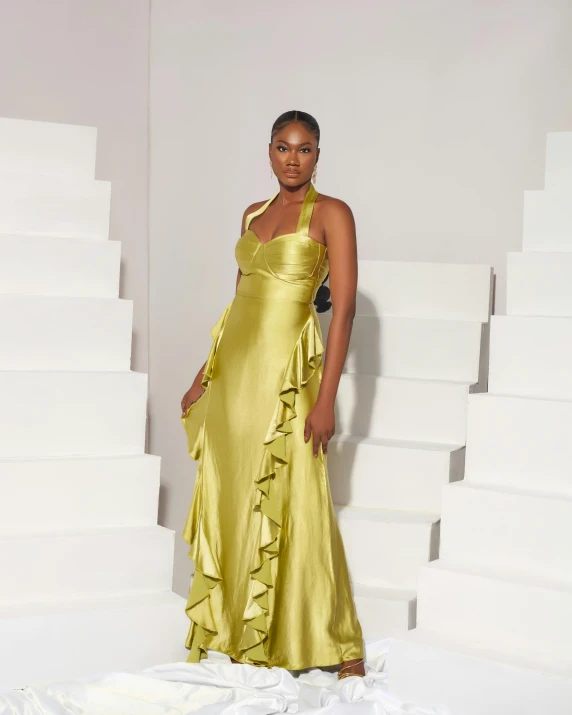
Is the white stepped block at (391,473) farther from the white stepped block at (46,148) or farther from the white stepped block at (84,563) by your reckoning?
the white stepped block at (46,148)

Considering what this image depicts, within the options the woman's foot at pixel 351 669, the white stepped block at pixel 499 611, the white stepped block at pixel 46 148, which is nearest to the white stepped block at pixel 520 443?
the white stepped block at pixel 499 611

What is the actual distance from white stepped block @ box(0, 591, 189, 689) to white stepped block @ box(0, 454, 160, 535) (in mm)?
257

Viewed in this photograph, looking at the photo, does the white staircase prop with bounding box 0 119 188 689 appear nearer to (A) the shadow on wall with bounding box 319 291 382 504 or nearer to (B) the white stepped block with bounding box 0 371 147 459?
(B) the white stepped block with bounding box 0 371 147 459

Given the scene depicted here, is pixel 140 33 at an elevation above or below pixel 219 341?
above

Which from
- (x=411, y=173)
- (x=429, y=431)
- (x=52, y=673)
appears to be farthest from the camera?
(x=411, y=173)

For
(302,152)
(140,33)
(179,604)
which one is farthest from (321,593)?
(140,33)

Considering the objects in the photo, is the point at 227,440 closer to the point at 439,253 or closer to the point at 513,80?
the point at 439,253

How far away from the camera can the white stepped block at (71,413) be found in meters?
3.28

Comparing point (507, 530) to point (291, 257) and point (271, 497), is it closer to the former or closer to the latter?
point (271, 497)

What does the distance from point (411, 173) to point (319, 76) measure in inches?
24.8

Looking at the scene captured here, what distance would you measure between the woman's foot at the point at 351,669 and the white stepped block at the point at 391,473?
0.71 meters

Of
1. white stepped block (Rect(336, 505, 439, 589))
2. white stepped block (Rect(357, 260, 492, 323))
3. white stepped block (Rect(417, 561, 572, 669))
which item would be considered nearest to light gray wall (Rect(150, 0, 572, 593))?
white stepped block (Rect(357, 260, 492, 323))

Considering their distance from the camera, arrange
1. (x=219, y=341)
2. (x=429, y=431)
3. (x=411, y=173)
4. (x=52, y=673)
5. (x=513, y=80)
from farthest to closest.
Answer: (x=411, y=173) < (x=513, y=80) < (x=429, y=431) < (x=219, y=341) < (x=52, y=673)

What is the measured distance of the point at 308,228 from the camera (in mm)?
3061
